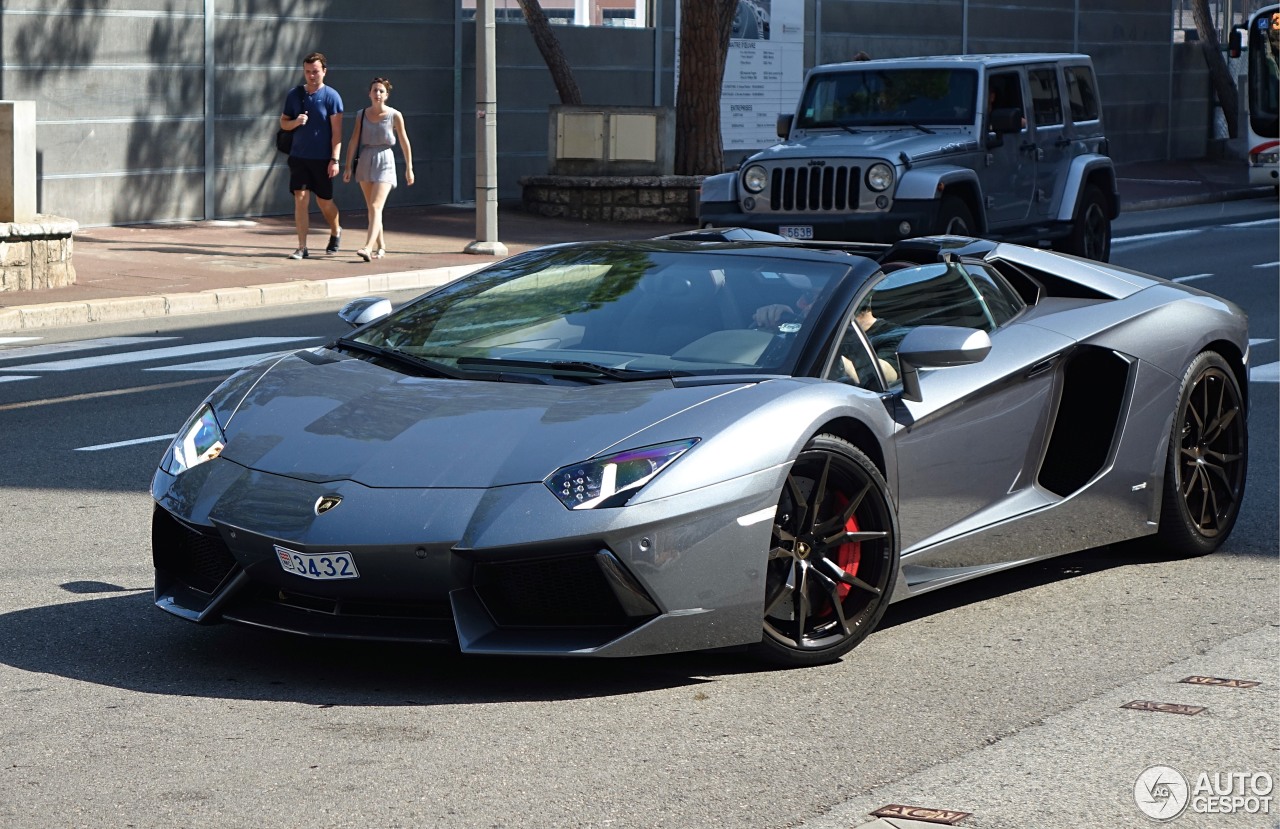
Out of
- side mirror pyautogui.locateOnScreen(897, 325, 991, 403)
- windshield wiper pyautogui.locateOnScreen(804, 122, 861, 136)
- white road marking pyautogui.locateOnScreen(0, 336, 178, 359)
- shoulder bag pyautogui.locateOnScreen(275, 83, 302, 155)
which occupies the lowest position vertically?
white road marking pyautogui.locateOnScreen(0, 336, 178, 359)

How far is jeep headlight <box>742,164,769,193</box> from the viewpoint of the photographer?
17.9 meters

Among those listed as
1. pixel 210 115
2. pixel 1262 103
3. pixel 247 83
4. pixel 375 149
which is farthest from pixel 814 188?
pixel 1262 103

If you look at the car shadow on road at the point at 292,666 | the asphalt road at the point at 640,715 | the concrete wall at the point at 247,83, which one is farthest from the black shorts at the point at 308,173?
the car shadow on road at the point at 292,666

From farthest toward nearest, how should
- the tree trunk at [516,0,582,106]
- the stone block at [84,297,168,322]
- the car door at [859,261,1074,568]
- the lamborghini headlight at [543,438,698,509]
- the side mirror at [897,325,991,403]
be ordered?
the tree trunk at [516,0,582,106] → the stone block at [84,297,168,322] → the car door at [859,261,1074,568] → the side mirror at [897,325,991,403] → the lamborghini headlight at [543,438,698,509]

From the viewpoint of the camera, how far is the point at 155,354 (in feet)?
43.6

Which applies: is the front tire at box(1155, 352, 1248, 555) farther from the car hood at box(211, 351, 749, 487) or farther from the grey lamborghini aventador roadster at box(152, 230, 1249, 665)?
the car hood at box(211, 351, 749, 487)

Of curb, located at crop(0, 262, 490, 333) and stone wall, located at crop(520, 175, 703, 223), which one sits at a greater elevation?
stone wall, located at crop(520, 175, 703, 223)

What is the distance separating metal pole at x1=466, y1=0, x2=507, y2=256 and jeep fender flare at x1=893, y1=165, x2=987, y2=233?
530 cm

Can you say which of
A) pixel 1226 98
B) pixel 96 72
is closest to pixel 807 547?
pixel 96 72

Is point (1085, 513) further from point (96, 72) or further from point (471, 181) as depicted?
point (471, 181)

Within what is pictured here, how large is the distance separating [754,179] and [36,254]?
6504mm

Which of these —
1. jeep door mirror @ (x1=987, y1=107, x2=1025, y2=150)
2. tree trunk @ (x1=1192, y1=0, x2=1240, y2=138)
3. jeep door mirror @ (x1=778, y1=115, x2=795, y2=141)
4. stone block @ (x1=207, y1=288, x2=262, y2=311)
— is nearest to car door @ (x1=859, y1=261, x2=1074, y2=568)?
stone block @ (x1=207, y1=288, x2=262, y2=311)

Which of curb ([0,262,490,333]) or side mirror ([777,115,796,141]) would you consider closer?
curb ([0,262,490,333])

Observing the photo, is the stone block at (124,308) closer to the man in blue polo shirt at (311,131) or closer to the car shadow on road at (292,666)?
the man in blue polo shirt at (311,131)
